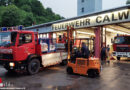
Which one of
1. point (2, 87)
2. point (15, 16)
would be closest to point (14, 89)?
point (2, 87)

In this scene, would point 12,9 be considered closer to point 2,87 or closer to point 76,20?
point 76,20

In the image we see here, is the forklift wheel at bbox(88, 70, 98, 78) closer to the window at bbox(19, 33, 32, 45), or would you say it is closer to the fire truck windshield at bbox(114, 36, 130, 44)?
the window at bbox(19, 33, 32, 45)

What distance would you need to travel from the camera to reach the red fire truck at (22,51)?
280 inches

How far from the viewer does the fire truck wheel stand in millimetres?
7680

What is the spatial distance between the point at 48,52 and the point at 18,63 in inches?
98.5

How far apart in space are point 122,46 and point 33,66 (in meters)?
9.78

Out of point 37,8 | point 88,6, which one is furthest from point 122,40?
point 37,8

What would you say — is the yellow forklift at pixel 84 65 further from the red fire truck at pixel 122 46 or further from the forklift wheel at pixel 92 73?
the red fire truck at pixel 122 46

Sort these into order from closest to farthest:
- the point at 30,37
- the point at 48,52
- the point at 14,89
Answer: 1. the point at 14,89
2. the point at 30,37
3. the point at 48,52

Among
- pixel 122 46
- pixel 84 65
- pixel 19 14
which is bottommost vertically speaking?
pixel 84 65

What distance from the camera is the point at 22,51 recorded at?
7.35 metres

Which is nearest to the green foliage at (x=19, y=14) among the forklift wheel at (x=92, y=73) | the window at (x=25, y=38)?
the window at (x=25, y=38)

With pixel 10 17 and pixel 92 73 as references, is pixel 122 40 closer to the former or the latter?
pixel 92 73

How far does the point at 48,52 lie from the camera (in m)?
9.10
